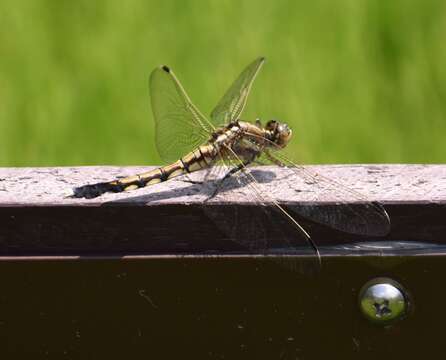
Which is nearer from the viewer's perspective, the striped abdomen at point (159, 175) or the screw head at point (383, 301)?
the screw head at point (383, 301)

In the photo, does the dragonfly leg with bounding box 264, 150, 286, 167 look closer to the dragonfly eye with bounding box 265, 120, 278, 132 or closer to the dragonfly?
the dragonfly

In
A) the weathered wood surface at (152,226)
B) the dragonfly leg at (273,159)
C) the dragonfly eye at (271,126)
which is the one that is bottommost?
the weathered wood surface at (152,226)

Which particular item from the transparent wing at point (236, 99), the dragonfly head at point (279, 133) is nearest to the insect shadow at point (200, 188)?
the dragonfly head at point (279, 133)

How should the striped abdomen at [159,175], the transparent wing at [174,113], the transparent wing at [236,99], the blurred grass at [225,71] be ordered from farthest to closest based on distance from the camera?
the blurred grass at [225,71], the transparent wing at [236,99], the transparent wing at [174,113], the striped abdomen at [159,175]

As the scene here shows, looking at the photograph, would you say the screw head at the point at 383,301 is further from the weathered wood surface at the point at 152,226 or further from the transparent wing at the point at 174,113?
the transparent wing at the point at 174,113

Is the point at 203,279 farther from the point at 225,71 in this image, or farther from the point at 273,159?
the point at 225,71
